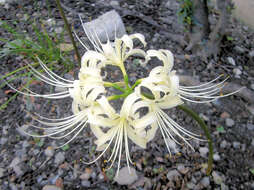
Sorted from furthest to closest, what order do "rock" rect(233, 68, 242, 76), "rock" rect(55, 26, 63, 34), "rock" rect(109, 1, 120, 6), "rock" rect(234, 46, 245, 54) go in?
"rock" rect(109, 1, 120, 6) < "rock" rect(55, 26, 63, 34) < "rock" rect(234, 46, 245, 54) < "rock" rect(233, 68, 242, 76)

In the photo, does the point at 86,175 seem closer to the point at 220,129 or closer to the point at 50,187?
the point at 50,187

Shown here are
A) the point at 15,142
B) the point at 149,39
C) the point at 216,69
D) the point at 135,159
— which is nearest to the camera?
the point at 135,159

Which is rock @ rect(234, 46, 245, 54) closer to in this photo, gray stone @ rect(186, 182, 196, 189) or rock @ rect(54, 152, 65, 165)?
gray stone @ rect(186, 182, 196, 189)

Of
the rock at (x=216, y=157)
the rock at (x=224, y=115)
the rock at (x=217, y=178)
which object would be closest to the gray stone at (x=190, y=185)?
the rock at (x=217, y=178)

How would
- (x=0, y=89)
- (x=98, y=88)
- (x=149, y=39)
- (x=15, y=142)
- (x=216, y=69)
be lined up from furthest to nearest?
(x=149, y=39), (x=216, y=69), (x=0, y=89), (x=15, y=142), (x=98, y=88)

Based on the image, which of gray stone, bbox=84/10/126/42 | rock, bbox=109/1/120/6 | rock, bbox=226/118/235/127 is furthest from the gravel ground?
rock, bbox=109/1/120/6

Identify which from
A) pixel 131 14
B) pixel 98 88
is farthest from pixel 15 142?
pixel 131 14

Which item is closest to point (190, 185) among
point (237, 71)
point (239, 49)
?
point (237, 71)

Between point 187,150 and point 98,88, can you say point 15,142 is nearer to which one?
point 98,88

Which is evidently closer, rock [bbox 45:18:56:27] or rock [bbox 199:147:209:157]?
rock [bbox 199:147:209:157]
